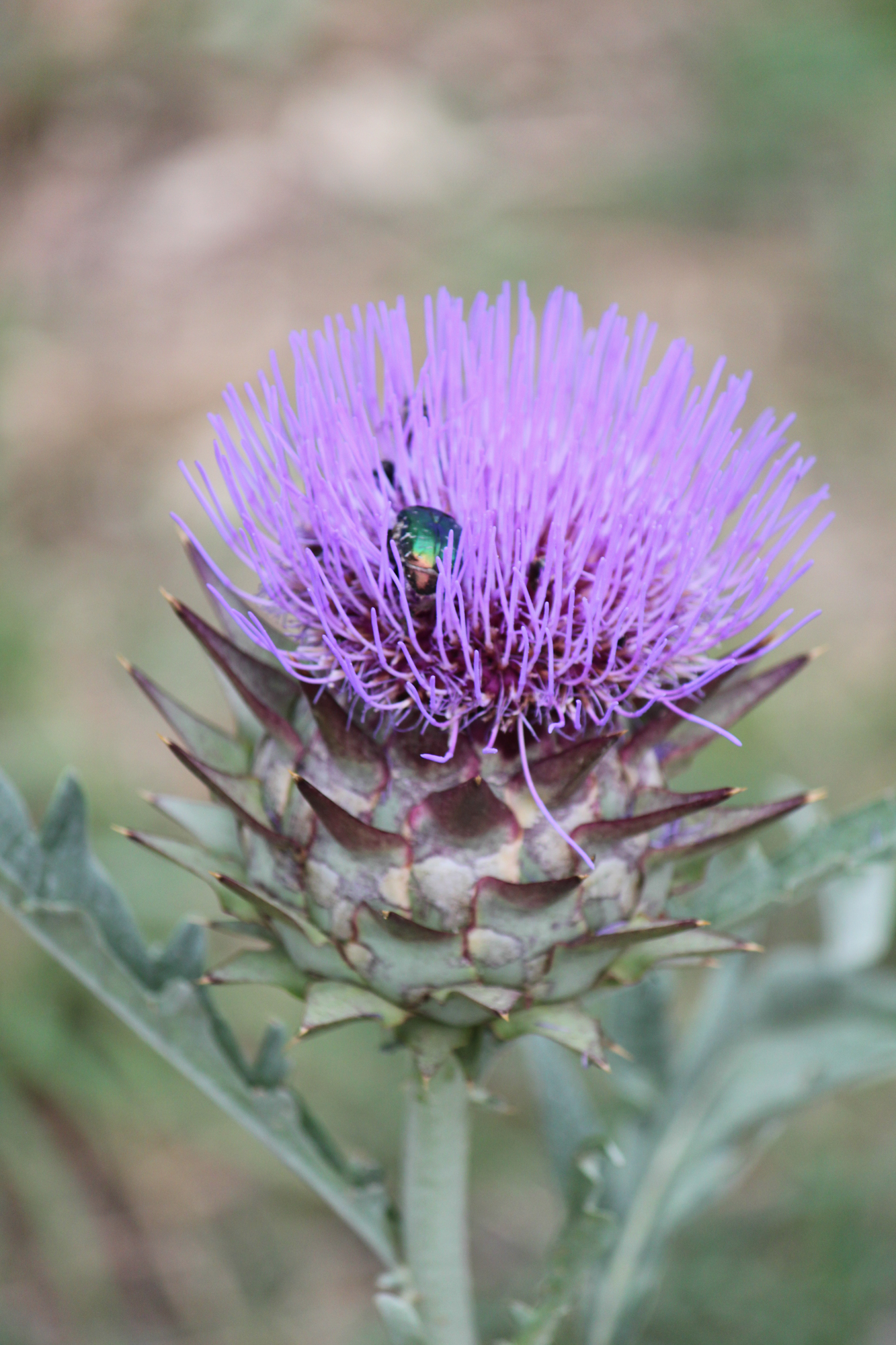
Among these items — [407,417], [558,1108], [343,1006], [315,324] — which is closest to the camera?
[343,1006]

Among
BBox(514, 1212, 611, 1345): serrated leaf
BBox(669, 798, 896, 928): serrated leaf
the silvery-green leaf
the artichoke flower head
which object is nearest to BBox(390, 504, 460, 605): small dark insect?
the artichoke flower head

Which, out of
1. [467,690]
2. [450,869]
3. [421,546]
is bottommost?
[450,869]

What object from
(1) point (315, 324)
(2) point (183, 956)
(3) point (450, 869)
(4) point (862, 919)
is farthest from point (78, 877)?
(1) point (315, 324)

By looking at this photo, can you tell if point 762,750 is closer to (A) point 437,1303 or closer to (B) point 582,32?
(A) point 437,1303

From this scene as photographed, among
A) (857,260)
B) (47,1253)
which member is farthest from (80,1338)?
(857,260)

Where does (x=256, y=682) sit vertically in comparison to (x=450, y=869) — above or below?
above

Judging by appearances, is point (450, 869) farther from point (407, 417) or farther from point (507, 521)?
point (407, 417)

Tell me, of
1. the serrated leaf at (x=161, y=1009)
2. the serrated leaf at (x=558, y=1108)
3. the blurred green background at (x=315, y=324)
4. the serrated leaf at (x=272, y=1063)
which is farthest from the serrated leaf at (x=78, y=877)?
the blurred green background at (x=315, y=324)

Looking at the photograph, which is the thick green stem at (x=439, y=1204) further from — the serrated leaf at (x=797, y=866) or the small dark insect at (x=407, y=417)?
the small dark insect at (x=407, y=417)
